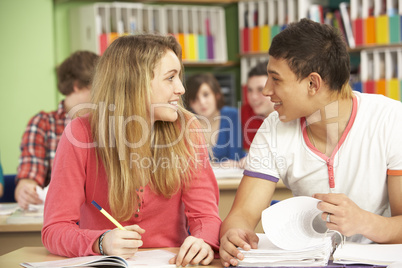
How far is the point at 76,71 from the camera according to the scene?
103 inches

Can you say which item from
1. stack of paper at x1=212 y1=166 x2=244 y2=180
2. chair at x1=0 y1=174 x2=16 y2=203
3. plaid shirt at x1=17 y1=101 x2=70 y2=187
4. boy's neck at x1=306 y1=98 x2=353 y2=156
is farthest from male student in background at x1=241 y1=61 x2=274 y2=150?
boy's neck at x1=306 y1=98 x2=353 y2=156

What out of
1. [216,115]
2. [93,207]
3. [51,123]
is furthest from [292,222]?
[216,115]

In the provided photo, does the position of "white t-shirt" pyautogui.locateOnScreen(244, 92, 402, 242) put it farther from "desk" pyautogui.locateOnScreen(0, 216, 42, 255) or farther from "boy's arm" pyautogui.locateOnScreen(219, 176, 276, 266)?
"desk" pyautogui.locateOnScreen(0, 216, 42, 255)

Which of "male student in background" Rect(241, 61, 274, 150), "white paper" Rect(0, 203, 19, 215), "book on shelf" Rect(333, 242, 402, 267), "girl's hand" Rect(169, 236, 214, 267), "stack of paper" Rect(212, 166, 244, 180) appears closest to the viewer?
"book on shelf" Rect(333, 242, 402, 267)

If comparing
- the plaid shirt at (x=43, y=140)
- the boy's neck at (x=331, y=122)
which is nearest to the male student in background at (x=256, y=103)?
the plaid shirt at (x=43, y=140)

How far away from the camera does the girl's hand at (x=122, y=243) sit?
4.07ft

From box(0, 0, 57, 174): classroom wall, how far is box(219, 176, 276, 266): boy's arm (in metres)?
3.16

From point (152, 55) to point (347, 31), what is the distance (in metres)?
3.25

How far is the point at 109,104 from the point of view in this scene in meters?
1.51

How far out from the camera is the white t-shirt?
1470 mm

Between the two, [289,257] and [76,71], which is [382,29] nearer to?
[76,71]

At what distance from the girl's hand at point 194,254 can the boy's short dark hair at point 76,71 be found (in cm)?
151

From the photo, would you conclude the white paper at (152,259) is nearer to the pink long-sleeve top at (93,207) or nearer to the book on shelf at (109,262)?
the book on shelf at (109,262)

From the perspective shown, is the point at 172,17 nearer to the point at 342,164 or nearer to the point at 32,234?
the point at 32,234
